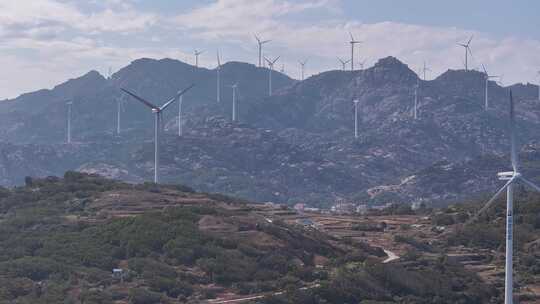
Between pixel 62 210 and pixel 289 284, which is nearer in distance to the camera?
pixel 289 284

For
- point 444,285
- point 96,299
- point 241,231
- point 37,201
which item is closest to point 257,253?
point 241,231

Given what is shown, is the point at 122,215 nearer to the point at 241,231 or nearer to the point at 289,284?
the point at 241,231

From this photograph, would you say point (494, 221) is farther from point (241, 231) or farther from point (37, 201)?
point (37, 201)

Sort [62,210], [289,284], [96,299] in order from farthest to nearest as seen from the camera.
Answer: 1. [62,210]
2. [289,284]
3. [96,299]

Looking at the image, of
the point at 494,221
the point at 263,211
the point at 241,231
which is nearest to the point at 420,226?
the point at 494,221

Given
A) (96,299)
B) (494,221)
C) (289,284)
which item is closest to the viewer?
(96,299)

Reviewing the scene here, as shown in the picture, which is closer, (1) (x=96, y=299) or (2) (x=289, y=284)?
(1) (x=96, y=299)

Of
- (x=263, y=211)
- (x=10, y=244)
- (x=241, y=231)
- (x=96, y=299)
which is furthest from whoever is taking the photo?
(x=263, y=211)

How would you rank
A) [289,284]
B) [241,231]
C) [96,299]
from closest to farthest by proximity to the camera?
[96,299] < [289,284] < [241,231]
